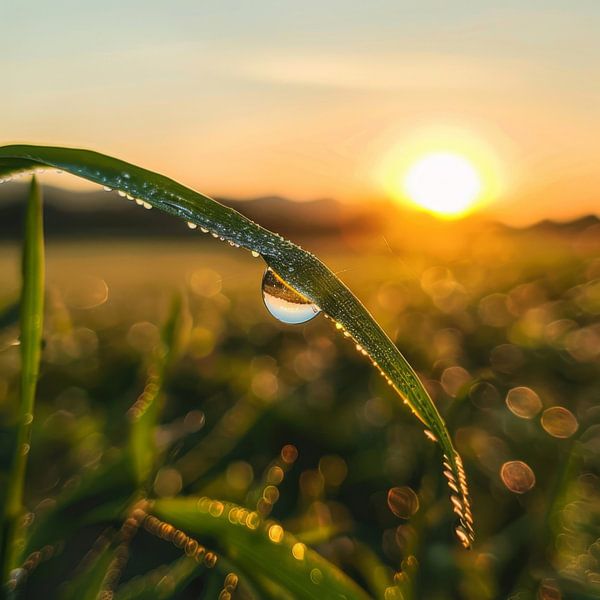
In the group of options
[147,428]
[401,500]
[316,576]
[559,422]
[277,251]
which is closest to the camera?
[277,251]

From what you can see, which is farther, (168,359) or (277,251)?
(168,359)

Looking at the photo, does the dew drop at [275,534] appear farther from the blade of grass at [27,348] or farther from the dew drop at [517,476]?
the dew drop at [517,476]

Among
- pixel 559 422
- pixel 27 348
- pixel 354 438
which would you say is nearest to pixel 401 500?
pixel 354 438

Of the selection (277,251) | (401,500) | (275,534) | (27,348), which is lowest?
(401,500)

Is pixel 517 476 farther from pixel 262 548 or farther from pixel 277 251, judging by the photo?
pixel 277 251

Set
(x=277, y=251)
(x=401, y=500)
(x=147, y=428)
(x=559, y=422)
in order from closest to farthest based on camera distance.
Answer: (x=277, y=251)
(x=147, y=428)
(x=401, y=500)
(x=559, y=422)

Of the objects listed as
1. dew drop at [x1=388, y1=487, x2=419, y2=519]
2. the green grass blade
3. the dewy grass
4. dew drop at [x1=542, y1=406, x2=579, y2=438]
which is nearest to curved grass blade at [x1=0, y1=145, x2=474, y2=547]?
the dewy grass

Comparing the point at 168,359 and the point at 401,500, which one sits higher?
the point at 168,359
